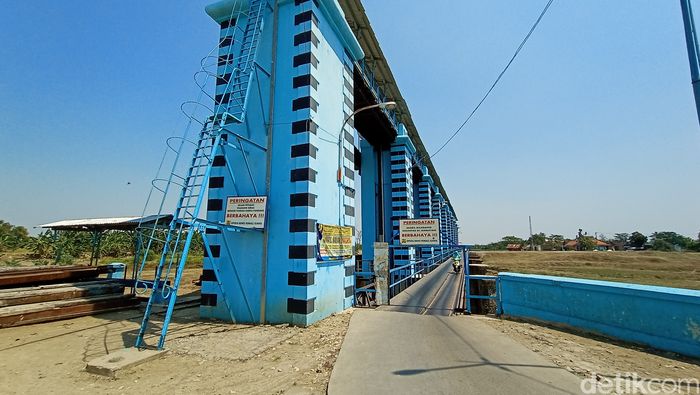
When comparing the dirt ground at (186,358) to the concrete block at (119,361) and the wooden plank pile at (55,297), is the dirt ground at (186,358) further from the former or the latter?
the wooden plank pile at (55,297)

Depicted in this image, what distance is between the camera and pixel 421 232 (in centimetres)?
1296

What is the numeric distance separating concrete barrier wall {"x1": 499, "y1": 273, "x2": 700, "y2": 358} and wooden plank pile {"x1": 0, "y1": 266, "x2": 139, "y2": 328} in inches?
504

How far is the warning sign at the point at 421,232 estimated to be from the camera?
12.7 m

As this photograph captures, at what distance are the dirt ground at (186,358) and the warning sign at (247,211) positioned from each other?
8.70 ft

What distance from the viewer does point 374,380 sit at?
425 centimetres

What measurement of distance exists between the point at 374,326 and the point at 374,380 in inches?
123

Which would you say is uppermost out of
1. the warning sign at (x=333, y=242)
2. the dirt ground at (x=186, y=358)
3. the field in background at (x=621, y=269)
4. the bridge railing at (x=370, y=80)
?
the bridge railing at (x=370, y=80)

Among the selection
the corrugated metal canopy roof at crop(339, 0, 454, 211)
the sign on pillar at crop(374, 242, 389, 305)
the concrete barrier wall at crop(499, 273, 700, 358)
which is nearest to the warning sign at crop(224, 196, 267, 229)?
the sign on pillar at crop(374, 242, 389, 305)

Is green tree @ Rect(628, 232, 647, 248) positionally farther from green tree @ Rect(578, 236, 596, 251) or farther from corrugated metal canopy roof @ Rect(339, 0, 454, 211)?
corrugated metal canopy roof @ Rect(339, 0, 454, 211)

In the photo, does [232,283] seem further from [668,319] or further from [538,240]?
[538,240]

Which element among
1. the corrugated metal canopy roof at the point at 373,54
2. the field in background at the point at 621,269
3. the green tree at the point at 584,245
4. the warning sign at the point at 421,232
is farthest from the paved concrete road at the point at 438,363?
the green tree at the point at 584,245

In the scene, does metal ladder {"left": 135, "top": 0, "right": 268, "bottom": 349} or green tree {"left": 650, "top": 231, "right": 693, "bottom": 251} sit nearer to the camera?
metal ladder {"left": 135, "top": 0, "right": 268, "bottom": 349}

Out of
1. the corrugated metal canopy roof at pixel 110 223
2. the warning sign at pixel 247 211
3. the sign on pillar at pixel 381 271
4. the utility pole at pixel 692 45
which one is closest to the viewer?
the utility pole at pixel 692 45

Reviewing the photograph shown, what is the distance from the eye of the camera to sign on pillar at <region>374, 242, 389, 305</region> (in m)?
10.6
